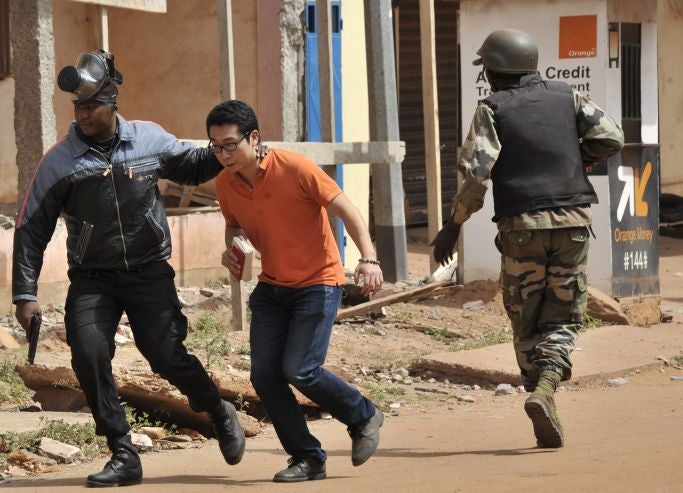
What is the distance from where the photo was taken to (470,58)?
1074 cm

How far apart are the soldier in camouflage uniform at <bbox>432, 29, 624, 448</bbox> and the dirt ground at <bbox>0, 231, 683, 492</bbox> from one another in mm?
531

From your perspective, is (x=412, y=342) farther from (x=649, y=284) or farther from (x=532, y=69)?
(x=532, y=69)

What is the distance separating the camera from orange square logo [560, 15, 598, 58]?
33.8ft

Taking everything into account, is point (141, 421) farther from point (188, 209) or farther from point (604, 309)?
point (188, 209)

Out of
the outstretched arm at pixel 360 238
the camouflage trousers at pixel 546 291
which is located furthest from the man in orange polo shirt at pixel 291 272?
the camouflage trousers at pixel 546 291

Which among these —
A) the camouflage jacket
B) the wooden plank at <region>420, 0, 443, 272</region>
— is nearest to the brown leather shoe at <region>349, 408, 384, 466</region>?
the camouflage jacket

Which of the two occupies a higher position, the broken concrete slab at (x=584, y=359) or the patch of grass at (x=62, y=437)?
the patch of grass at (x=62, y=437)

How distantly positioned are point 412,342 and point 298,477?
14.4 ft

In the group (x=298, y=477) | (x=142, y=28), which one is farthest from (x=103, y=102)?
(x=142, y=28)

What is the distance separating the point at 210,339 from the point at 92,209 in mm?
3630

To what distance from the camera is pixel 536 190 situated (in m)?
6.02

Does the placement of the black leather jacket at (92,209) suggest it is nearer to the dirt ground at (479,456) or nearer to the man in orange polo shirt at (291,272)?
the man in orange polo shirt at (291,272)

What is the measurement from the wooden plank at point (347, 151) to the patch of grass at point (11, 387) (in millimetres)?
2256

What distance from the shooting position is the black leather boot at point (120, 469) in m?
5.37
